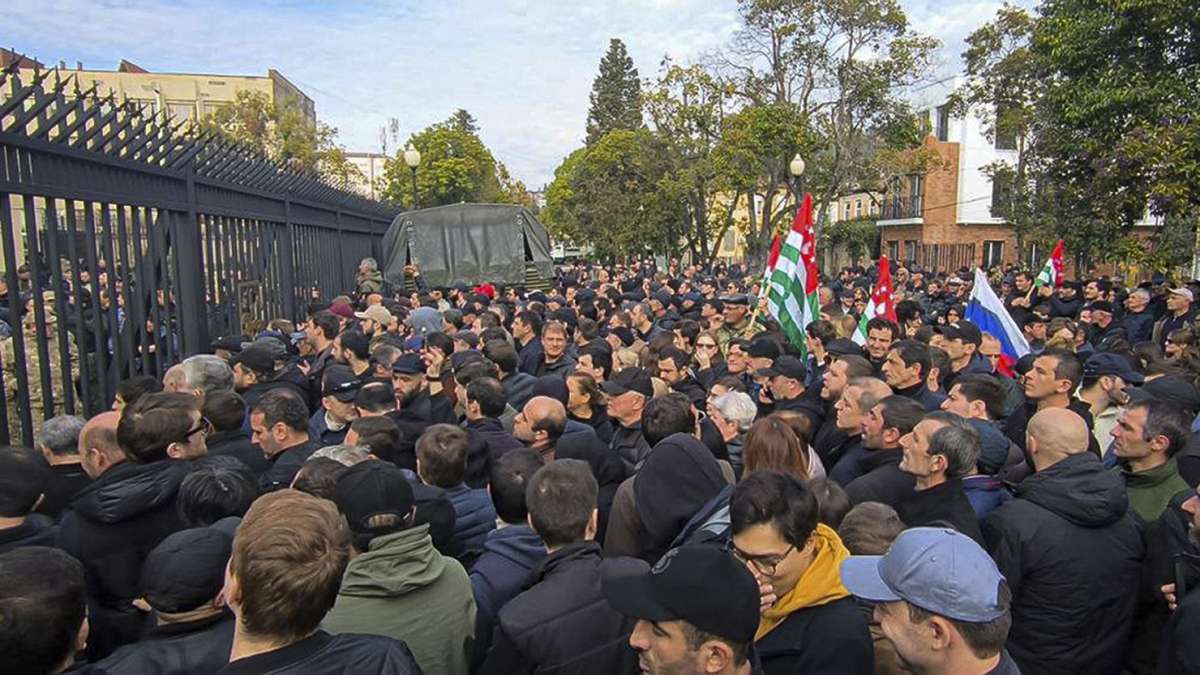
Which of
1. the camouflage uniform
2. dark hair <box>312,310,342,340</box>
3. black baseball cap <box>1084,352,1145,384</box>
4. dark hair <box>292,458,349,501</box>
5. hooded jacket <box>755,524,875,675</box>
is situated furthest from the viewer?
dark hair <box>312,310,342,340</box>

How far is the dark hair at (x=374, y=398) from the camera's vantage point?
5.08 metres

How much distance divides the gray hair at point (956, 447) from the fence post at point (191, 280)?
6119mm

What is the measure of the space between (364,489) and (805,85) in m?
29.5

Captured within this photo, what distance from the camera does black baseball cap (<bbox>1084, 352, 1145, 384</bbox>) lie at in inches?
224

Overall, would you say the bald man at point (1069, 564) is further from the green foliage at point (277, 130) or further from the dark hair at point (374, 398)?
the green foliage at point (277, 130)

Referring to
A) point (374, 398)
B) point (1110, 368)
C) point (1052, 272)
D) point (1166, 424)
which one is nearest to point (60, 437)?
point (374, 398)

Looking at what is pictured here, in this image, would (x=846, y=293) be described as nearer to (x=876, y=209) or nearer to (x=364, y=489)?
(x=364, y=489)

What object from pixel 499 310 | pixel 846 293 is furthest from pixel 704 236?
pixel 499 310

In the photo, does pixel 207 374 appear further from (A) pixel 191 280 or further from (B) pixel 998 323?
(B) pixel 998 323

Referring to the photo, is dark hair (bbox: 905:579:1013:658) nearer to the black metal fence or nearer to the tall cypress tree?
the black metal fence

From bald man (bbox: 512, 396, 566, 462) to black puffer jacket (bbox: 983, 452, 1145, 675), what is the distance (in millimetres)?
2241

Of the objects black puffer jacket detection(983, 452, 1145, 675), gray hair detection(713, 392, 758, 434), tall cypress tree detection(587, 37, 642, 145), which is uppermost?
tall cypress tree detection(587, 37, 642, 145)

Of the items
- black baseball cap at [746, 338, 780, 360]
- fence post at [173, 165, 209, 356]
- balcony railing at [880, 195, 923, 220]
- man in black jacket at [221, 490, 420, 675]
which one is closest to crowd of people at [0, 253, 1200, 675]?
man in black jacket at [221, 490, 420, 675]

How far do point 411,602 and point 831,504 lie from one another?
1.71m
